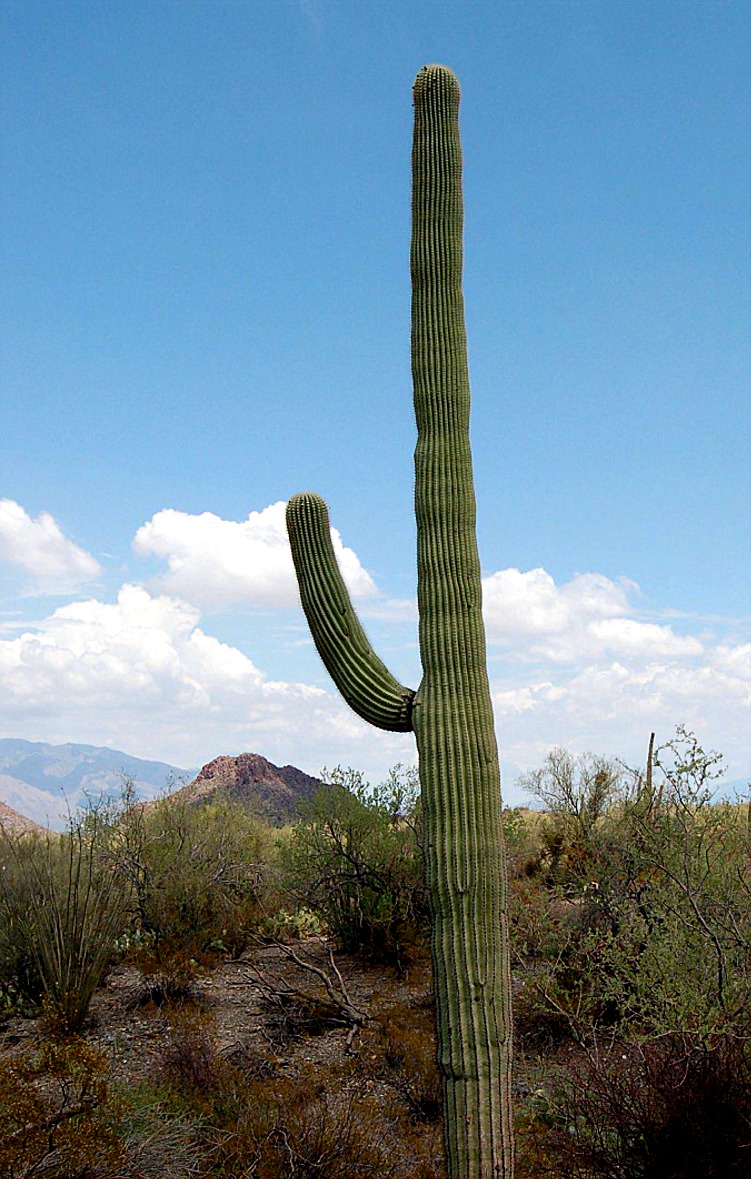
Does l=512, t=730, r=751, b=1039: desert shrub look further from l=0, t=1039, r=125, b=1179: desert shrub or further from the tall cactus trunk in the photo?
l=0, t=1039, r=125, b=1179: desert shrub

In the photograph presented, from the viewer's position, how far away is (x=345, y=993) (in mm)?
8172

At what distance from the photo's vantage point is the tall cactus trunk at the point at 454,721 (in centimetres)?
475

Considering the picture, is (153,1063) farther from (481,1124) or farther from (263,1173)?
(481,1124)

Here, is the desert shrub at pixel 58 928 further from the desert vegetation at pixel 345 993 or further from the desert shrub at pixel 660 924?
the desert shrub at pixel 660 924

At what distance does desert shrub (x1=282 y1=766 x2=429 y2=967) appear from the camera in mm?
10461

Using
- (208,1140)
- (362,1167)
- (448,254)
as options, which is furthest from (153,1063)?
(448,254)

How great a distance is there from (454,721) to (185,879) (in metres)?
6.51

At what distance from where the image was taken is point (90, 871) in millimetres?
8727

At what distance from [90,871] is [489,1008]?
501cm

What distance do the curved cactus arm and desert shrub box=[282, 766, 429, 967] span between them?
17.8 feet

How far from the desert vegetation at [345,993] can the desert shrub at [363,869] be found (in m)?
0.03

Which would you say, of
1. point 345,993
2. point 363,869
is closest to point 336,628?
point 345,993

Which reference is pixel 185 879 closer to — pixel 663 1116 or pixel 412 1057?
pixel 412 1057

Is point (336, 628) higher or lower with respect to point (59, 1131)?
higher
